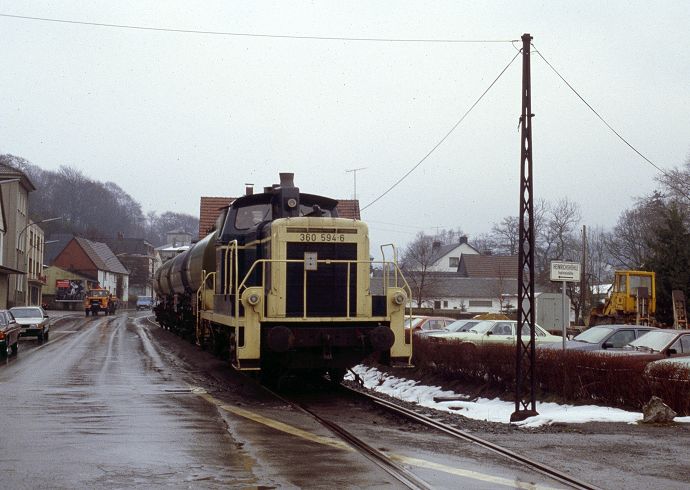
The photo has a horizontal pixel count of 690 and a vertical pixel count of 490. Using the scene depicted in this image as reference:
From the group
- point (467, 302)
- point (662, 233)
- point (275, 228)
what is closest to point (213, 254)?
point (275, 228)

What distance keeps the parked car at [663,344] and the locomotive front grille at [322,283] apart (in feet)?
20.5

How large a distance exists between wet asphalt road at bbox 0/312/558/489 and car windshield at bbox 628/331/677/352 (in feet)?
27.5

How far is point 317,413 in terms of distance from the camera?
Result: 39.3 feet

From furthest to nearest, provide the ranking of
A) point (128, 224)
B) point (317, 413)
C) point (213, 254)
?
point (128, 224) → point (213, 254) → point (317, 413)

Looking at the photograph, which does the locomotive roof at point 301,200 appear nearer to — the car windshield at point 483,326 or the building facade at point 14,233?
the car windshield at point 483,326

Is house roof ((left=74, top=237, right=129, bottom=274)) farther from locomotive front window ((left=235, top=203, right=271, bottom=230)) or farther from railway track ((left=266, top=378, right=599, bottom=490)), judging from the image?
railway track ((left=266, top=378, right=599, bottom=490))

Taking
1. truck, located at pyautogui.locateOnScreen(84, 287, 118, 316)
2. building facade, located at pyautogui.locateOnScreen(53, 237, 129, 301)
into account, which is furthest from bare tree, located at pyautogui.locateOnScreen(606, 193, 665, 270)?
building facade, located at pyautogui.locateOnScreen(53, 237, 129, 301)

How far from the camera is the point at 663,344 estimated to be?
17359mm

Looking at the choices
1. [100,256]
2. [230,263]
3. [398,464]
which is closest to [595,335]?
[230,263]

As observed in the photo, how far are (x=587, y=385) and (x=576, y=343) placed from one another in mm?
5794

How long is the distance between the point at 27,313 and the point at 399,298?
22253 millimetres

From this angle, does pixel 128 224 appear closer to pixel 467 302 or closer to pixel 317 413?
pixel 467 302

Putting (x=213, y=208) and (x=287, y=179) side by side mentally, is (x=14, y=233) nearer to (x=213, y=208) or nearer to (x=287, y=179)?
(x=213, y=208)

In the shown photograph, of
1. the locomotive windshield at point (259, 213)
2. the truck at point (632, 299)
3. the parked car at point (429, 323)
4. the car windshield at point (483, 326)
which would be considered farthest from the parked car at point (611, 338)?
the truck at point (632, 299)
